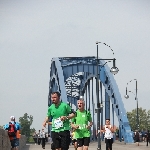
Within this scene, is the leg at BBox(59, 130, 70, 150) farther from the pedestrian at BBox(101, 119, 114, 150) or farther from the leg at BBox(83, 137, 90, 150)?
the pedestrian at BBox(101, 119, 114, 150)

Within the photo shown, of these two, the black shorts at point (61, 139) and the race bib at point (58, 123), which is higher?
the race bib at point (58, 123)

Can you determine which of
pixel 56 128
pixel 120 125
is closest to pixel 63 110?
pixel 56 128

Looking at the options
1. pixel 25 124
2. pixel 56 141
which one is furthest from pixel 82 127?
pixel 25 124

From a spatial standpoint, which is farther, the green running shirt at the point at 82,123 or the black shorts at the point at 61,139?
the green running shirt at the point at 82,123

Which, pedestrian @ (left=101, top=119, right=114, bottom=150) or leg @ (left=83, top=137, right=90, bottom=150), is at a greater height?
pedestrian @ (left=101, top=119, right=114, bottom=150)

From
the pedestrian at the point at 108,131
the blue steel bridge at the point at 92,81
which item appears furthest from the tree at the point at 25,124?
the pedestrian at the point at 108,131

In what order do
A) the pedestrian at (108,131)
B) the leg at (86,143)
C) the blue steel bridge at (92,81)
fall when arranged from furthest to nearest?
the blue steel bridge at (92,81)
the pedestrian at (108,131)
the leg at (86,143)

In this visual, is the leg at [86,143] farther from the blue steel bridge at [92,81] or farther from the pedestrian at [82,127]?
the blue steel bridge at [92,81]

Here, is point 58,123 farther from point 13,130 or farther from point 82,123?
point 13,130

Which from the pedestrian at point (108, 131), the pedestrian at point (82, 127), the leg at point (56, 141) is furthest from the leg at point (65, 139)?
the pedestrian at point (108, 131)

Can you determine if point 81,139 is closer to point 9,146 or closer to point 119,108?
point 9,146

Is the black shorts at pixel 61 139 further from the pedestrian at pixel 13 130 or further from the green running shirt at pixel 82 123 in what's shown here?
the pedestrian at pixel 13 130

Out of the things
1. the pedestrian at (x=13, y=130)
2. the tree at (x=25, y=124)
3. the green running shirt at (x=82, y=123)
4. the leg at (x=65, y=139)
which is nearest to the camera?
the leg at (x=65, y=139)

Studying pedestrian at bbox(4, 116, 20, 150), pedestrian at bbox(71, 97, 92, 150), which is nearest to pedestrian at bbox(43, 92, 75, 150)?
pedestrian at bbox(71, 97, 92, 150)
